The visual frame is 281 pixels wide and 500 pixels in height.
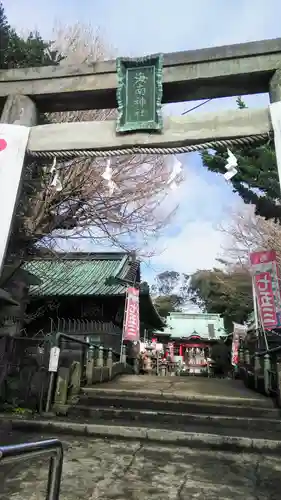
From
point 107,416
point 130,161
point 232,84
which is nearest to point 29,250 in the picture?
point 130,161

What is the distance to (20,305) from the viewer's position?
9.33m

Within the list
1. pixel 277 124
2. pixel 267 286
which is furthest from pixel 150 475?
pixel 267 286

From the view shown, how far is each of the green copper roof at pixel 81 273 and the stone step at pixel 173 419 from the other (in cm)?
761

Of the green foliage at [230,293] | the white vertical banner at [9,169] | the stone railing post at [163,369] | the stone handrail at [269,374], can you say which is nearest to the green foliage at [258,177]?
the stone handrail at [269,374]

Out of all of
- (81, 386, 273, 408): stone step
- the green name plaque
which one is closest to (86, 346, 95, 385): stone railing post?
(81, 386, 273, 408): stone step

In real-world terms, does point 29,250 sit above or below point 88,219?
below

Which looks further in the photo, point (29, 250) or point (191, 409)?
point (29, 250)

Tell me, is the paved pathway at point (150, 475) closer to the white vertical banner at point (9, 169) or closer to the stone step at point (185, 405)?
the stone step at point (185, 405)

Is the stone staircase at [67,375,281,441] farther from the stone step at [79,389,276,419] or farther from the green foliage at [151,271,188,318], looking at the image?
the green foliage at [151,271,188,318]

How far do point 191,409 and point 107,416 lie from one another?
1.66m

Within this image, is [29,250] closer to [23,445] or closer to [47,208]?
[47,208]

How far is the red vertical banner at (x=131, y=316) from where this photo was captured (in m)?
15.4

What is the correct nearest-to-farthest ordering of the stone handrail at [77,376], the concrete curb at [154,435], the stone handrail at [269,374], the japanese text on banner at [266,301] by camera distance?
the concrete curb at [154,435], the stone handrail at [77,376], the stone handrail at [269,374], the japanese text on banner at [266,301]

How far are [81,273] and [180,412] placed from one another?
13046 mm
